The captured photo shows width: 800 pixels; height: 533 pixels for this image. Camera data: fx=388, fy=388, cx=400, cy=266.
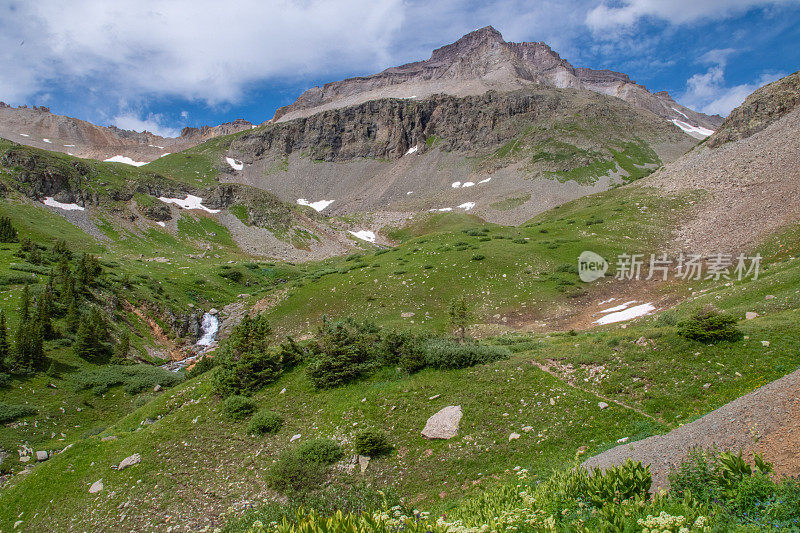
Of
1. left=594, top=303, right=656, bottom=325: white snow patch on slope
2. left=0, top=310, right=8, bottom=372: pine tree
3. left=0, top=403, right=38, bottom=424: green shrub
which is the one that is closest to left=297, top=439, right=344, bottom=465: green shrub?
left=0, top=403, right=38, bottom=424: green shrub

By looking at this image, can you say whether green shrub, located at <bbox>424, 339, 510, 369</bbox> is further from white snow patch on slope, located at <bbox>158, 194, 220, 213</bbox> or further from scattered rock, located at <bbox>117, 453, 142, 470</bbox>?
white snow patch on slope, located at <bbox>158, 194, 220, 213</bbox>

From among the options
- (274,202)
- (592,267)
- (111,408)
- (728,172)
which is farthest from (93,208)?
(728,172)

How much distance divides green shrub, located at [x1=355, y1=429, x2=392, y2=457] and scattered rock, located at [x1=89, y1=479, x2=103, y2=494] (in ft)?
31.4

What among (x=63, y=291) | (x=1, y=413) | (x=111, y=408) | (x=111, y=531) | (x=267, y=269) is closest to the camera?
(x=111, y=531)

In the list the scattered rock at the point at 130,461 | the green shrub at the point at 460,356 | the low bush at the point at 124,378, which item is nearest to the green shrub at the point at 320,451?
the green shrub at the point at 460,356

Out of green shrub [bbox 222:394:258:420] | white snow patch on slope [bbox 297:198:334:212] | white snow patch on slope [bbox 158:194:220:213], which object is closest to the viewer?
green shrub [bbox 222:394:258:420]

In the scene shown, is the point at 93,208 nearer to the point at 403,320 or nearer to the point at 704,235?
the point at 403,320

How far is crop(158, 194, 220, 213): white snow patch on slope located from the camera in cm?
9811

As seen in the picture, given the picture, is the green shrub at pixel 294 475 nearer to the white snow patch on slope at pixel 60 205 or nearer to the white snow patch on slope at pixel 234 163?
the white snow patch on slope at pixel 60 205

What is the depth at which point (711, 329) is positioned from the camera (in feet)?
47.3

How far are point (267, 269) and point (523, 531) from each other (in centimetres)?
6437

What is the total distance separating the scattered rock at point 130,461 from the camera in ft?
47.7

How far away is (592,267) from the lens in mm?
40906

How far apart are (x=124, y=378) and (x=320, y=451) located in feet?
69.4
